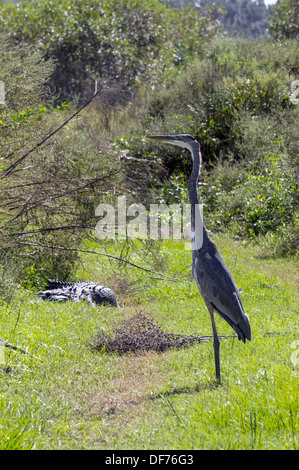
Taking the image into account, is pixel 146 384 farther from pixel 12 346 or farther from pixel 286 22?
pixel 286 22

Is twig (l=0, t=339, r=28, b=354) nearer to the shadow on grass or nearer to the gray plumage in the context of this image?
the shadow on grass

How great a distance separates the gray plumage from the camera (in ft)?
28.7

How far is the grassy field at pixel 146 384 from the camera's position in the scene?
4.17m

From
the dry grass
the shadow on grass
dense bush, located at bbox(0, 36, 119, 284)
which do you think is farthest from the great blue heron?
dense bush, located at bbox(0, 36, 119, 284)

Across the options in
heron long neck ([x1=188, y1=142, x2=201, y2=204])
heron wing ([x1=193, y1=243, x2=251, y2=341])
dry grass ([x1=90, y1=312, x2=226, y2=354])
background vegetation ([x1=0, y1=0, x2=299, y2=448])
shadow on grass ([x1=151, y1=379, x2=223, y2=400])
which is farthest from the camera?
dry grass ([x1=90, y1=312, x2=226, y2=354])

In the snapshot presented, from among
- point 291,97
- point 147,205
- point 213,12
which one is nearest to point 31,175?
point 147,205

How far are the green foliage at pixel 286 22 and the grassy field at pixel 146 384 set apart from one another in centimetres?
2085

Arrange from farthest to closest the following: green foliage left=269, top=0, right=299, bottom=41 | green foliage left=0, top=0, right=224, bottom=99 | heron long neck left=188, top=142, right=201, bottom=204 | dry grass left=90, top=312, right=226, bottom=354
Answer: green foliage left=269, top=0, right=299, bottom=41 < green foliage left=0, top=0, right=224, bottom=99 < dry grass left=90, top=312, right=226, bottom=354 < heron long neck left=188, top=142, right=201, bottom=204

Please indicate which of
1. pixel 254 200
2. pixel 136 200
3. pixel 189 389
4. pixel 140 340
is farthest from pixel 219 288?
pixel 254 200

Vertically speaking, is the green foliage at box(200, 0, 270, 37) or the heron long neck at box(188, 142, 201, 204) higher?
the heron long neck at box(188, 142, 201, 204)

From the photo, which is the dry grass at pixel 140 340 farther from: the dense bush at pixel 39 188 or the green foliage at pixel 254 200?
the green foliage at pixel 254 200

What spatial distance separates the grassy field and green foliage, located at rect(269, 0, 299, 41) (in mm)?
20852

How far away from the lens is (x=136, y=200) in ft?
39.9

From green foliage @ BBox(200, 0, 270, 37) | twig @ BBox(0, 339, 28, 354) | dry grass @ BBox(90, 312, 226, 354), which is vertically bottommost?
green foliage @ BBox(200, 0, 270, 37)
